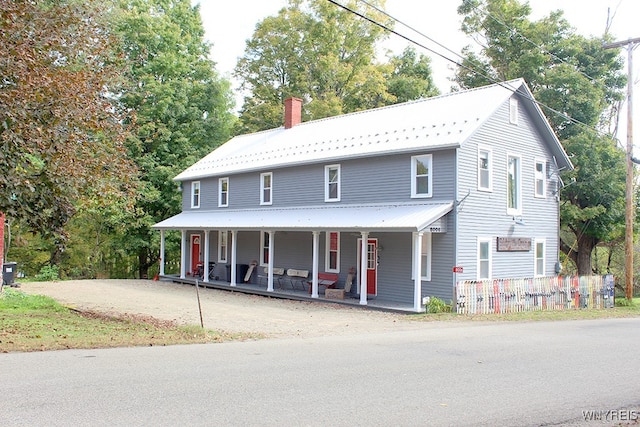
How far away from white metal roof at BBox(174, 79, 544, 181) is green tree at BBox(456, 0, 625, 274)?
16.2 ft

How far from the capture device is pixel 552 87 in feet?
98.7

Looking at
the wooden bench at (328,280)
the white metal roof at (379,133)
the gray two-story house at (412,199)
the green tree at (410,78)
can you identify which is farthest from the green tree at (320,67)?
the wooden bench at (328,280)

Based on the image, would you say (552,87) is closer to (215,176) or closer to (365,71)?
(365,71)

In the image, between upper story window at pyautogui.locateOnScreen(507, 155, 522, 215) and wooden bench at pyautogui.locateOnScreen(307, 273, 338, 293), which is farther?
wooden bench at pyautogui.locateOnScreen(307, 273, 338, 293)

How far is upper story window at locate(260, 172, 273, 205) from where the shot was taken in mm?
26844

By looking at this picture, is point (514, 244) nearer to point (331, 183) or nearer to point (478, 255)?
point (478, 255)

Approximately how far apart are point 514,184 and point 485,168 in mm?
2208

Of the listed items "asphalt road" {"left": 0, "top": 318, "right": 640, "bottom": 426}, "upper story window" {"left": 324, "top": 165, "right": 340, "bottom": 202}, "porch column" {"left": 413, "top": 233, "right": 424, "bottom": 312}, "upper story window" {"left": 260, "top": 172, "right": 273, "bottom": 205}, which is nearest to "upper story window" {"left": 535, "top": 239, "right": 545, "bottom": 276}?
"porch column" {"left": 413, "top": 233, "right": 424, "bottom": 312}

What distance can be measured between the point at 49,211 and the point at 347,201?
37.4 ft

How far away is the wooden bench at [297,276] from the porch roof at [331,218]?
2348 mm

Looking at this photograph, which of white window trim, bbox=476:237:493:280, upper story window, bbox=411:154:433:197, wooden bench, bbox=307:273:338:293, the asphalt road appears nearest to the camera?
the asphalt road

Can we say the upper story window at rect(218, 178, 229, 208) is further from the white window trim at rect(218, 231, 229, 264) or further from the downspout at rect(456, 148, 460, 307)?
the downspout at rect(456, 148, 460, 307)

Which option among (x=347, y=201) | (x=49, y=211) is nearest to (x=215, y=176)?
(x=347, y=201)

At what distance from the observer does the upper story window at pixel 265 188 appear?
26.8 metres
